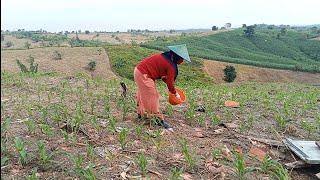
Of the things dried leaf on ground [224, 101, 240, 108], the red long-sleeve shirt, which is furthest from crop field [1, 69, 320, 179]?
the red long-sleeve shirt

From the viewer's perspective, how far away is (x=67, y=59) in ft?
121

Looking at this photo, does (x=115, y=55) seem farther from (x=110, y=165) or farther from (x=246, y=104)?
(x=110, y=165)

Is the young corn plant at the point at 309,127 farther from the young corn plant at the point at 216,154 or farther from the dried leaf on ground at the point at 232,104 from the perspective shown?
the young corn plant at the point at 216,154

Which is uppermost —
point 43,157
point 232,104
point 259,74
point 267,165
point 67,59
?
point 43,157

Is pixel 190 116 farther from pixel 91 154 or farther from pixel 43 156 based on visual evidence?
pixel 43 156

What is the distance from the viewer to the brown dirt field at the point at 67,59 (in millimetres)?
33219

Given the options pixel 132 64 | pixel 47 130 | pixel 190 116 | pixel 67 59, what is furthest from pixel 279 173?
pixel 132 64

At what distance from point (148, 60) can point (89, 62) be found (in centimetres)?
3089

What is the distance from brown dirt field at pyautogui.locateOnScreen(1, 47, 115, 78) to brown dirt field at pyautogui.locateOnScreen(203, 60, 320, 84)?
34.1 ft

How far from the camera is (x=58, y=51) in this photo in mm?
39125

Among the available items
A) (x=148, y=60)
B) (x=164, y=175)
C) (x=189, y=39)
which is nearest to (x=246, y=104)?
(x=148, y=60)

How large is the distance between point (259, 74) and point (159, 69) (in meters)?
37.6

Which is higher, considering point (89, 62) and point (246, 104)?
point (246, 104)

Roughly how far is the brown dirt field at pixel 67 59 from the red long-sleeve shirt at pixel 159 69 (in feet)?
85.5
